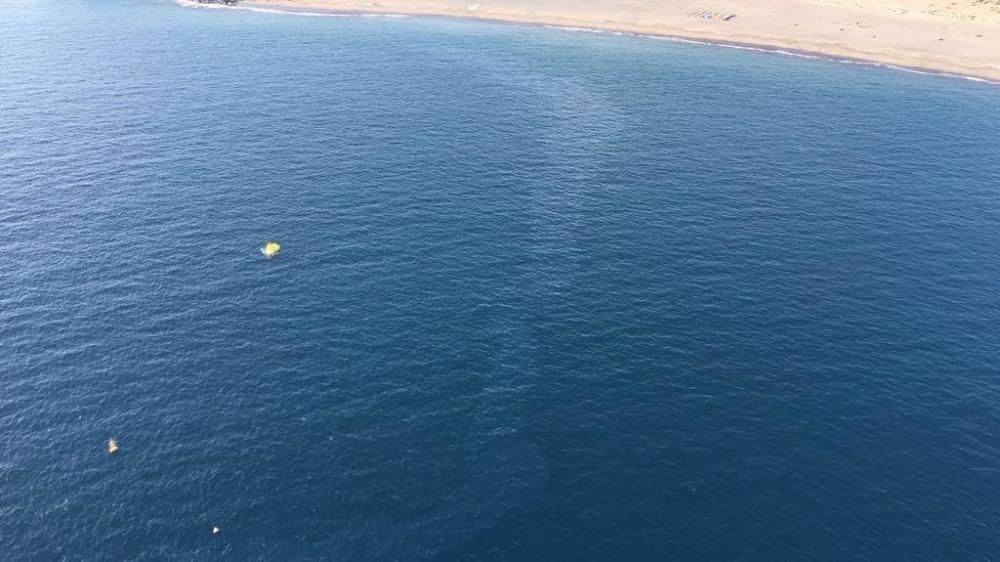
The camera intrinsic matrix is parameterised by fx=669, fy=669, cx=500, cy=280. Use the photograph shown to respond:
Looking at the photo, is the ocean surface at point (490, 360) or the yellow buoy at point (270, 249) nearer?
the ocean surface at point (490, 360)

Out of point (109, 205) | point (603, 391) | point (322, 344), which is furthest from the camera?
point (109, 205)

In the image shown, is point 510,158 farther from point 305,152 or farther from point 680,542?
point 680,542

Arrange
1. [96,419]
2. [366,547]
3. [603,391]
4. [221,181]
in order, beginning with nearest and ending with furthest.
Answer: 1. [366,547]
2. [96,419]
3. [603,391]
4. [221,181]

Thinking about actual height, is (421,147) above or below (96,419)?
above

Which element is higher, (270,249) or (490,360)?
(270,249)

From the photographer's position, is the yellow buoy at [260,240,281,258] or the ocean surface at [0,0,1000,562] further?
the yellow buoy at [260,240,281,258]

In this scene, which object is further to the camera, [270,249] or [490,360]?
[270,249]

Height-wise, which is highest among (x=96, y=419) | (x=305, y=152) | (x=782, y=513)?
(x=305, y=152)

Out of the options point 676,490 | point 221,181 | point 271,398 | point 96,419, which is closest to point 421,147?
point 221,181
